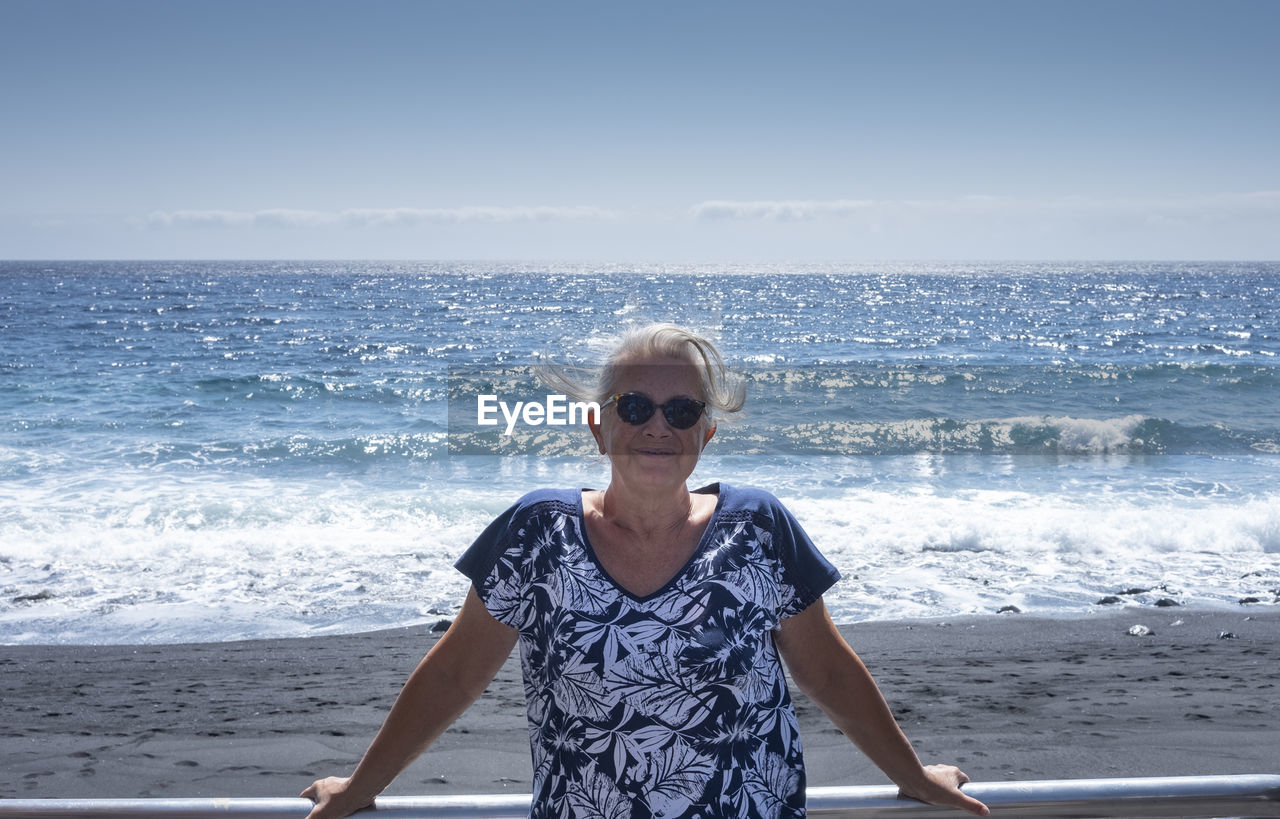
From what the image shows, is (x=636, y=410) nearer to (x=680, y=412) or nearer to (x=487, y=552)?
(x=680, y=412)

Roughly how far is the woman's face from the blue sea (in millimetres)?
119

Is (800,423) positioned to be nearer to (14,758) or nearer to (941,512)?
(941,512)

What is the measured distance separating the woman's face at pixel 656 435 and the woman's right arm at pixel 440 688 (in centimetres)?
36

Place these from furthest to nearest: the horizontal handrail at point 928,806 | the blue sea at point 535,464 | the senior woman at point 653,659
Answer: the blue sea at point 535,464
the senior woman at point 653,659
the horizontal handrail at point 928,806

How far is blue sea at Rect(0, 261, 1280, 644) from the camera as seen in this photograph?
8820 millimetres

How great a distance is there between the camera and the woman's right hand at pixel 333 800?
1394 mm

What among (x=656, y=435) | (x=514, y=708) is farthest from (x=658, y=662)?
(x=514, y=708)

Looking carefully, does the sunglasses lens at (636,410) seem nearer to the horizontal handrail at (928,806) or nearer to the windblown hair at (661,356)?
the windblown hair at (661,356)

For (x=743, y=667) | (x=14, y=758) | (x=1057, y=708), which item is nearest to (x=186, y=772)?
(x=14, y=758)

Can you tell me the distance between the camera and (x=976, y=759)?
206 inches

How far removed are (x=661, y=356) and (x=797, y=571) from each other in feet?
1.54

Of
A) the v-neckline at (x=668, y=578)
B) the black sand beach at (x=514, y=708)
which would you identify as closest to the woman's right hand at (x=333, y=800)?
the v-neckline at (x=668, y=578)

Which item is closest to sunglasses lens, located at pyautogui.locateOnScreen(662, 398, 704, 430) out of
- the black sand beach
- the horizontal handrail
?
the horizontal handrail

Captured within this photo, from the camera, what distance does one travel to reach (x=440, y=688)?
1.64m
